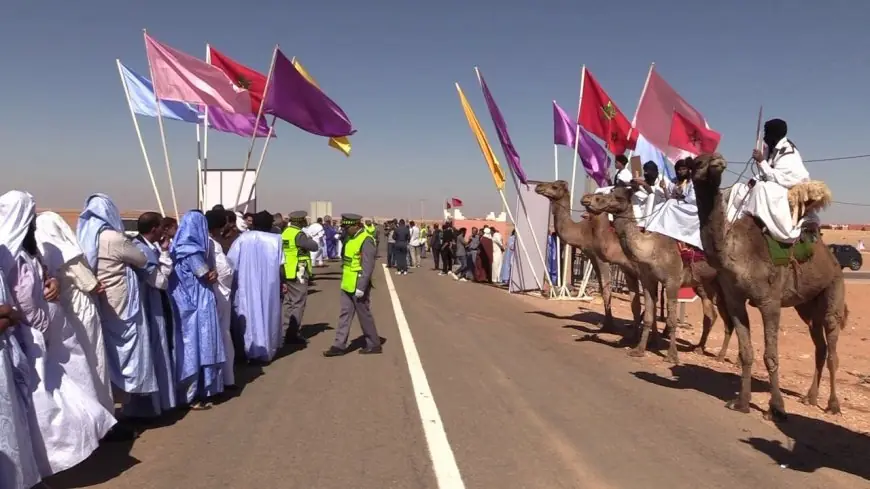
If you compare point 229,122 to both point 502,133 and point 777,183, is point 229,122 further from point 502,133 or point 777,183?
point 777,183

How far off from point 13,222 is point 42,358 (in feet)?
2.96

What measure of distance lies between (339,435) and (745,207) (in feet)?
16.1

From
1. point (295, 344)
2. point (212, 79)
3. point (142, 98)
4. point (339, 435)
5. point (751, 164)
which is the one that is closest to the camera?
point (339, 435)

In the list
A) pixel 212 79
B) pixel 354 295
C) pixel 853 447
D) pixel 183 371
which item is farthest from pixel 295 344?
pixel 853 447

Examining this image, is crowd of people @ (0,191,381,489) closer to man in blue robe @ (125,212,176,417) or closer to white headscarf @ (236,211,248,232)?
man in blue robe @ (125,212,176,417)

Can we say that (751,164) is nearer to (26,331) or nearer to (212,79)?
(26,331)

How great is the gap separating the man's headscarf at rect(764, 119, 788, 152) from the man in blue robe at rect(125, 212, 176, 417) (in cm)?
625

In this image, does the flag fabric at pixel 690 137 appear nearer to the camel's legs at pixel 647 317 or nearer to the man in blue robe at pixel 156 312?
the camel's legs at pixel 647 317

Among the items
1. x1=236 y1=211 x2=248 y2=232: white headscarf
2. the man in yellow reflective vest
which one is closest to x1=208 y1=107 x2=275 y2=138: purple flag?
x1=236 y1=211 x2=248 y2=232: white headscarf

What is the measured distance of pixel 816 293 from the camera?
22.8 ft

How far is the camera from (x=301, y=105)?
13.8 meters

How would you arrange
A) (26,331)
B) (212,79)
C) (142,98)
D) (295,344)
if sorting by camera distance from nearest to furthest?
(26,331)
(295,344)
(212,79)
(142,98)

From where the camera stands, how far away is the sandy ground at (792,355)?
7.12m

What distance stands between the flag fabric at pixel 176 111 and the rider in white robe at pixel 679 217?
878 cm
